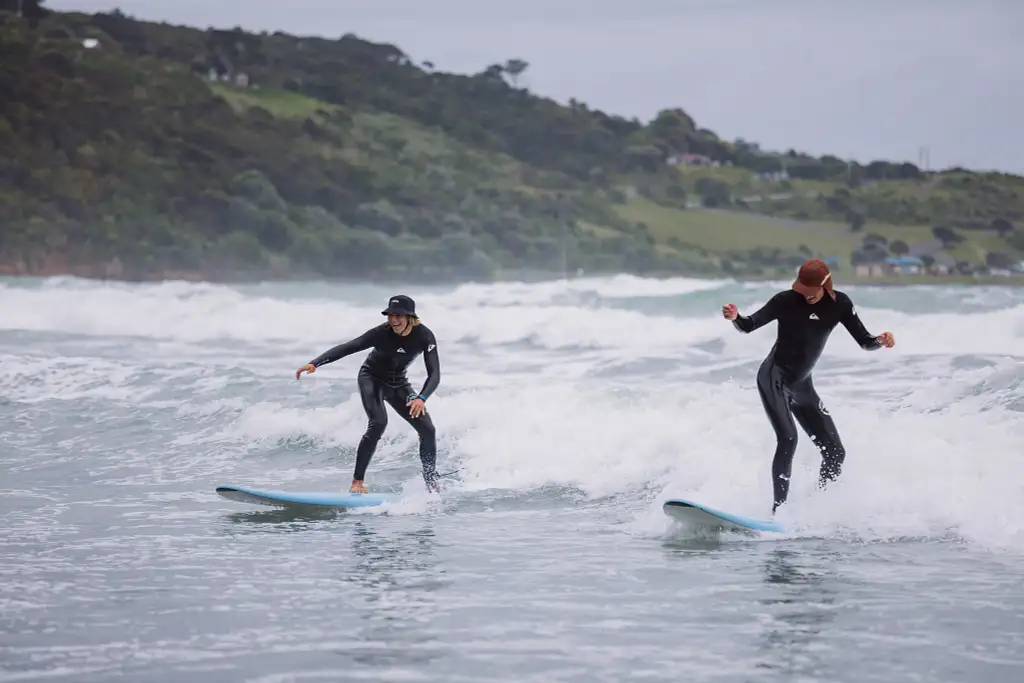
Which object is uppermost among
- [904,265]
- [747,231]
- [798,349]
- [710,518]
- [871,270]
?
[747,231]

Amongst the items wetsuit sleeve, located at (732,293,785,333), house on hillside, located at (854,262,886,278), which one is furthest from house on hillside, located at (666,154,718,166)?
wetsuit sleeve, located at (732,293,785,333)

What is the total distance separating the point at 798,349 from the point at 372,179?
10576 centimetres

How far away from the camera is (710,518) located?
958 centimetres

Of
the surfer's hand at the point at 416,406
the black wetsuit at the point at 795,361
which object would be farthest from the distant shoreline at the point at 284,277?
the black wetsuit at the point at 795,361

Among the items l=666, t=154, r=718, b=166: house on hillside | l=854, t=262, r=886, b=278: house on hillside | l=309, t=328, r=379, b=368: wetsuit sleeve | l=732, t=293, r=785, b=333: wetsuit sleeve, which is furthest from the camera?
l=666, t=154, r=718, b=166: house on hillside

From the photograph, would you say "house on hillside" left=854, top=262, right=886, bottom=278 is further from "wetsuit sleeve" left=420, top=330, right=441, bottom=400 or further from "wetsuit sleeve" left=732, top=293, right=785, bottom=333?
"wetsuit sleeve" left=732, top=293, right=785, bottom=333

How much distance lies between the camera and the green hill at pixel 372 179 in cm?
9769

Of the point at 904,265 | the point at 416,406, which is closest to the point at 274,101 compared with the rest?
the point at 904,265

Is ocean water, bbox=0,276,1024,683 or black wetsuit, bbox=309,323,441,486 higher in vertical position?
black wetsuit, bbox=309,323,441,486

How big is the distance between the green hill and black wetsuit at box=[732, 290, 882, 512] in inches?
2934

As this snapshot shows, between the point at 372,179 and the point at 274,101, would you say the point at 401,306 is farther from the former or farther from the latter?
the point at 274,101

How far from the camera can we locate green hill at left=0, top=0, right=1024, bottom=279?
9769 centimetres

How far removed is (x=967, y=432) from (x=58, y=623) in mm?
8239

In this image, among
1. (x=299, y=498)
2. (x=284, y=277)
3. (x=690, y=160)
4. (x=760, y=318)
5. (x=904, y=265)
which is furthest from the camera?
(x=690, y=160)
